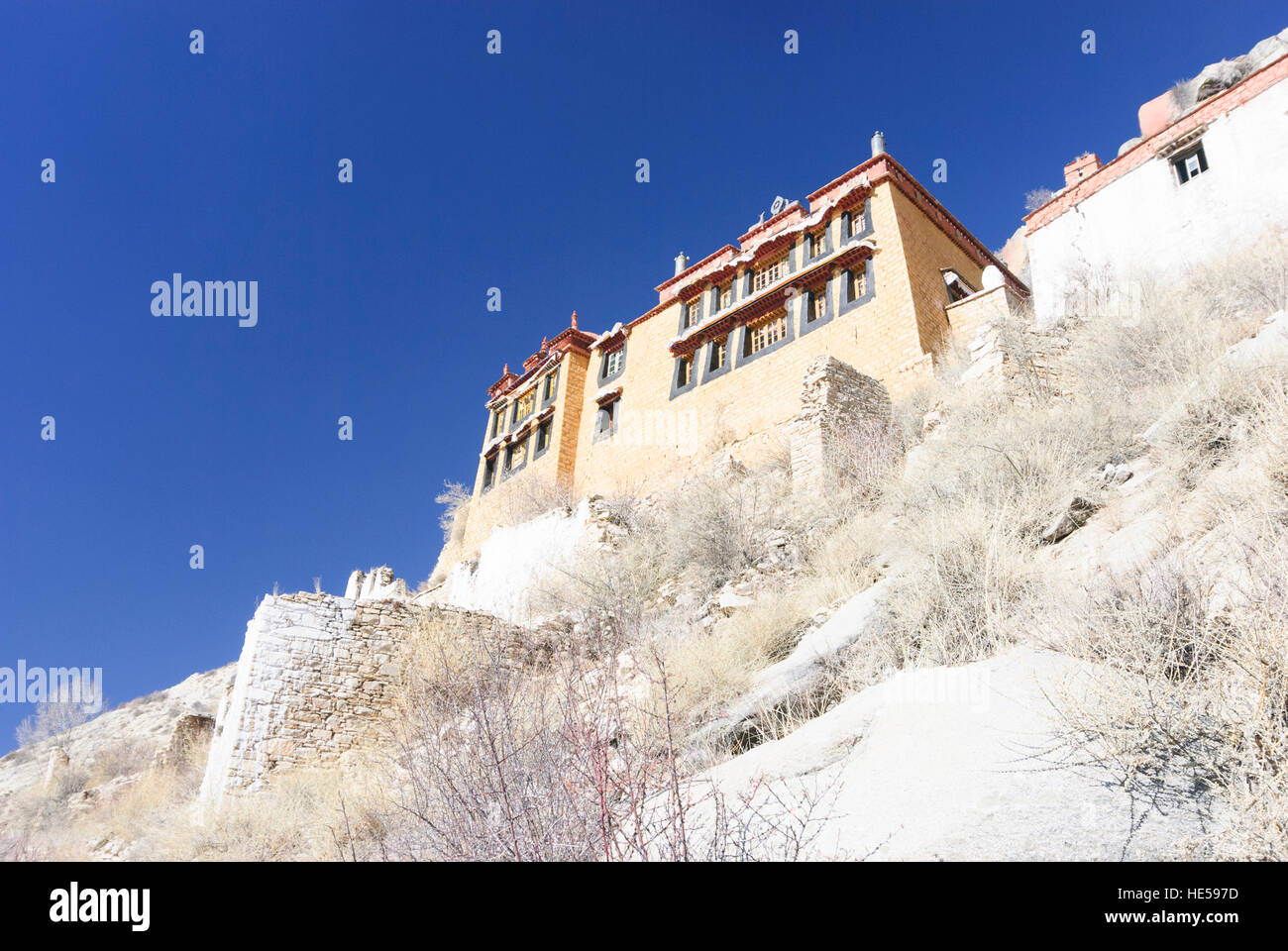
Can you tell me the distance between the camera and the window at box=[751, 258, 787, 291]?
68.9 ft

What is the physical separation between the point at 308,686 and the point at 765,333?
585 inches

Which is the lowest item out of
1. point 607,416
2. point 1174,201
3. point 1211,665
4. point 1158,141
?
point 1211,665

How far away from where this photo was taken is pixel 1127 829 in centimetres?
267

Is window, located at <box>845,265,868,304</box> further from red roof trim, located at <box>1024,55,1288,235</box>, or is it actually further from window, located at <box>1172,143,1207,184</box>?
window, located at <box>1172,143,1207,184</box>

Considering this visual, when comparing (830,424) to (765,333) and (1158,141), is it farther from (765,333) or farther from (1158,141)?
(1158,141)

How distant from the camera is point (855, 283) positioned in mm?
18688

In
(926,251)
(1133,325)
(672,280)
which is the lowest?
(1133,325)

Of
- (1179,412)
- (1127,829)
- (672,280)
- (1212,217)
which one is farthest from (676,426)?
(1127,829)

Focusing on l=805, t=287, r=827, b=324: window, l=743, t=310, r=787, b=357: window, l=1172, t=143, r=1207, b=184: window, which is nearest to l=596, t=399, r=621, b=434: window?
l=743, t=310, r=787, b=357: window

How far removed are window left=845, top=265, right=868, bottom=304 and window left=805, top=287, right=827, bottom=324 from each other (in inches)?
25.7

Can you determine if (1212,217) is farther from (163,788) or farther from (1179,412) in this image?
(163,788)

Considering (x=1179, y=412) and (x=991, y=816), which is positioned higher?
(x=1179, y=412)

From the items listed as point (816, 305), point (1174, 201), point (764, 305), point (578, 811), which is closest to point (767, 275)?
point (764, 305)
